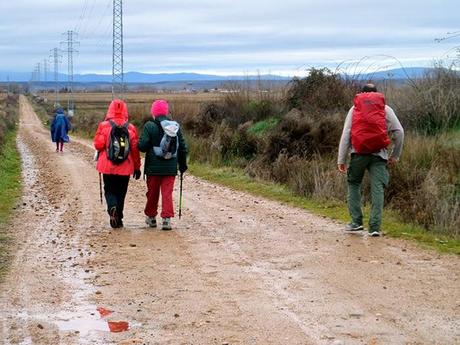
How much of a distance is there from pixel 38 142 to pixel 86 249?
29.1 meters

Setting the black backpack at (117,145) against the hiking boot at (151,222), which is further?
the hiking boot at (151,222)

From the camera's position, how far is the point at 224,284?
26.1 ft

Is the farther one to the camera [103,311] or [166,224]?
[166,224]

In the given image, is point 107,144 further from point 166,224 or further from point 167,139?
point 166,224

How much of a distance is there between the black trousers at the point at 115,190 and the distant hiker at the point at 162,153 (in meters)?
0.44

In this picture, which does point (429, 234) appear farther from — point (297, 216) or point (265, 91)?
point (265, 91)

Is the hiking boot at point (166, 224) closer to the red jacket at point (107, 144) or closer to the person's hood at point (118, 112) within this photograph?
the red jacket at point (107, 144)

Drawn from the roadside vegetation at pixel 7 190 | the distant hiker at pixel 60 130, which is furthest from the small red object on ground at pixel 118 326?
the distant hiker at pixel 60 130

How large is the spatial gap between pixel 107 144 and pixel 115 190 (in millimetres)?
759

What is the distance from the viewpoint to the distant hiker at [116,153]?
11305 millimetres

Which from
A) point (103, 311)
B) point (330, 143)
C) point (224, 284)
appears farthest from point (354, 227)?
point (330, 143)

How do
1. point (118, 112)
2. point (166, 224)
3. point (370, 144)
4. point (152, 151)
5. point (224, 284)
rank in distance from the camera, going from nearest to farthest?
1. point (224, 284)
2. point (370, 144)
3. point (152, 151)
4. point (118, 112)
5. point (166, 224)

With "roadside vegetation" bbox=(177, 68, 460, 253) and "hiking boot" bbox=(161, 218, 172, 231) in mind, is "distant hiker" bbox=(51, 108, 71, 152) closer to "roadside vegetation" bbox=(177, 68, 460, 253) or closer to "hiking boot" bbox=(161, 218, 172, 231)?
"roadside vegetation" bbox=(177, 68, 460, 253)

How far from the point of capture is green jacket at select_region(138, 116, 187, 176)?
1125cm
